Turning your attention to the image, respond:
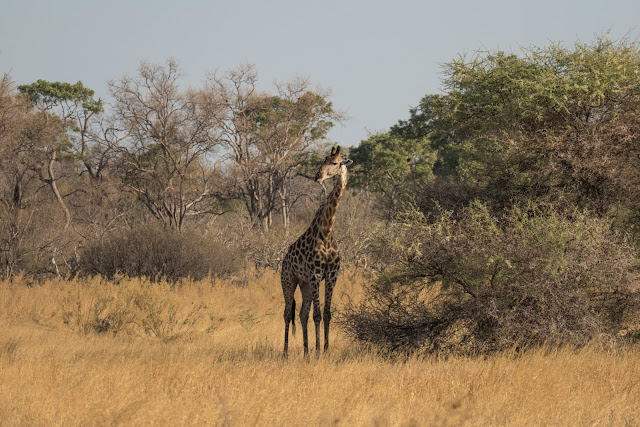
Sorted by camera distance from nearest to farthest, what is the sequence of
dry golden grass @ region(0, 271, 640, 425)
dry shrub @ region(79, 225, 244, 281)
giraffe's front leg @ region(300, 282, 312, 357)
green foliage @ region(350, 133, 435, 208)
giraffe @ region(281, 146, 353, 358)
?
dry golden grass @ region(0, 271, 640, 425)
giraffe @ region(281, 146, 353, 358)
giraffe's front leg @ region(300, 282, 312, 357)
dry shrub @ region(79, 225, 244, 281)
green foliage @ region(350, 133, 435, 208)

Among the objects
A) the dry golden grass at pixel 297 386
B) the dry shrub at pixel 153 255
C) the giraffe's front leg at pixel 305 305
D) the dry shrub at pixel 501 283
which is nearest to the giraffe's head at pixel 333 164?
the dry shrub at pixel 501 283

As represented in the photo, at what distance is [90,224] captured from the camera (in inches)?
1203

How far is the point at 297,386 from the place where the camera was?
7.33 meters

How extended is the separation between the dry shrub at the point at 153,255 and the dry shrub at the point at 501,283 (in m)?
10.6

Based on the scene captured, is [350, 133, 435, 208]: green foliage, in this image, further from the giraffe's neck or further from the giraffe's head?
the giraffe's head

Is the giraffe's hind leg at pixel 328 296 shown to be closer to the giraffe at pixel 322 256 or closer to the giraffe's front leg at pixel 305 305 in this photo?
the giraffe at pixel 322 256

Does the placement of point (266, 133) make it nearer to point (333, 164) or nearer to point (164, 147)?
point (164, 147)

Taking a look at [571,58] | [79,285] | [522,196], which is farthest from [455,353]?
[79,285]

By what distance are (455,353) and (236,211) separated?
114ft

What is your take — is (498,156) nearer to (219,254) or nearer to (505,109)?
(505,109)

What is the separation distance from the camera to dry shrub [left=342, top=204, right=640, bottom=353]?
9.05 meters

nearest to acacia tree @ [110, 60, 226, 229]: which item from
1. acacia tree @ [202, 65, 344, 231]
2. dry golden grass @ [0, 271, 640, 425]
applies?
acacia tree @ [202, 65, 344, 231]

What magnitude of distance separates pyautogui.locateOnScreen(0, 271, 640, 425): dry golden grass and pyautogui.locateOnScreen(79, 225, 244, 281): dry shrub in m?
7.91

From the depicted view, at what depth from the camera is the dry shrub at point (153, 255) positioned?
20.0 meters
